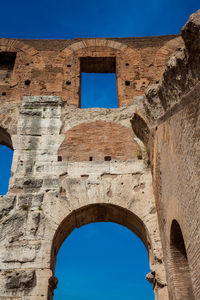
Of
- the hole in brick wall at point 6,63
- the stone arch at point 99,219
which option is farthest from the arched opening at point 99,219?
the hole in brick wall at point 6,63

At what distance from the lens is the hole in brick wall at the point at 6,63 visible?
932 centimetres

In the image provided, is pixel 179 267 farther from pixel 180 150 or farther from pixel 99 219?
pixel 99 219

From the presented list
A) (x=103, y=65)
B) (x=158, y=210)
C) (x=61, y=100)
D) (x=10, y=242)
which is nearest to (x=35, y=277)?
(x=10, y=242)

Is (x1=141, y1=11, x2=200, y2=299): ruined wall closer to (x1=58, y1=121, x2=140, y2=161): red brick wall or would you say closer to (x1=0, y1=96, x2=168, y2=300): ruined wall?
(x1=0, y1=96, x2=168, y2=300): ruined wall

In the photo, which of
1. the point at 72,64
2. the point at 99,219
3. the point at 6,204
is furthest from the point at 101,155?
the point at 72,64

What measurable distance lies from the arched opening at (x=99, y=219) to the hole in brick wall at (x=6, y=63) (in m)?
4.66

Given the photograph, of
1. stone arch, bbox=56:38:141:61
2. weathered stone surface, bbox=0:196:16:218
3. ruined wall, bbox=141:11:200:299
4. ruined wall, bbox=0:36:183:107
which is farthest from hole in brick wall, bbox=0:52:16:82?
ruined wall, bbox=141:11:200:299

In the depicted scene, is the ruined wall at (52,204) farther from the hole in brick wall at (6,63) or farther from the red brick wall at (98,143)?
the hole in brick wall at (6,63)

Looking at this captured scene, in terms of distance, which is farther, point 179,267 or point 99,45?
point 99,45

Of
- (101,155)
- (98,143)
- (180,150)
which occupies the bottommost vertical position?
(180,150)

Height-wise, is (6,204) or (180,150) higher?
(6,204)

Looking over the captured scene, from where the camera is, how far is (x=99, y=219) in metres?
6.84

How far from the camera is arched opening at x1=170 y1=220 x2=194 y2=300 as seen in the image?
16.0ft

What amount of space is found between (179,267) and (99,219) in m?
2.14
